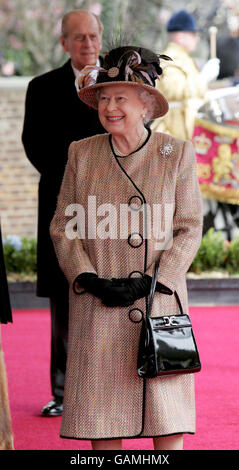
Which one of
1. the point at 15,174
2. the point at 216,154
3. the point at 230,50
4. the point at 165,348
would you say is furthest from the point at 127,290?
the point at 230,50

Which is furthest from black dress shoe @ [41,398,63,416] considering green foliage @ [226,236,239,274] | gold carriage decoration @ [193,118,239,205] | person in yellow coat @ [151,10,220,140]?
gold carriage decoration @ [193,118,239,205]

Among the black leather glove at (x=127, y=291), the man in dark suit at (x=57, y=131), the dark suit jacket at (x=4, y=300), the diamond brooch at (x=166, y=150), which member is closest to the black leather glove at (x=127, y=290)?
the black leather glove at (x=127, y=291)

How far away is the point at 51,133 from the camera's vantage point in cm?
453

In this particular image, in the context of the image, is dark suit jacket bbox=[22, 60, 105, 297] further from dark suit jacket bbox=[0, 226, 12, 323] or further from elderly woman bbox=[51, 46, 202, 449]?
elderly woman bbox=[51, 46, 202, 449]

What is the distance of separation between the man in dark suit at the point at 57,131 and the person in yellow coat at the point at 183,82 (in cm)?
455

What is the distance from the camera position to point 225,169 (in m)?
9.42

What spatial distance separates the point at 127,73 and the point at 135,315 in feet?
2.59

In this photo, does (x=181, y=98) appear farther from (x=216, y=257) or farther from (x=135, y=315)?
(x=135, y=315)

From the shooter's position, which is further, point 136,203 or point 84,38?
point 84,38

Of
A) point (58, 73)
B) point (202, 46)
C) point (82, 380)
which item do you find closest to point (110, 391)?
point (82, 380)

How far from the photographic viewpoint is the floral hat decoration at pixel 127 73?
3.11 metres

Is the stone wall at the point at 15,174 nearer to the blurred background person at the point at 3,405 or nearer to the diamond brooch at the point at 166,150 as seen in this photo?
the blurred background person at the point at 3,405

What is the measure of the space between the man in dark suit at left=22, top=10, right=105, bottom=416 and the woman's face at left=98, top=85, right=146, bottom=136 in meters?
1.25

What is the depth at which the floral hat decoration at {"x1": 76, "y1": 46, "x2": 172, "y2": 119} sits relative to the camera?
3.11 meters
